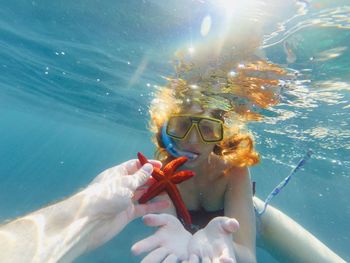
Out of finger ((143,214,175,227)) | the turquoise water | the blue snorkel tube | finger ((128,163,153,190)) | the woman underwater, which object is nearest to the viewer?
finger ((143,214,175,227))

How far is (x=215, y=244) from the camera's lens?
309cm

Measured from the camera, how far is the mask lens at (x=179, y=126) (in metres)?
6.62

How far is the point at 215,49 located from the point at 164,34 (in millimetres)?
1732

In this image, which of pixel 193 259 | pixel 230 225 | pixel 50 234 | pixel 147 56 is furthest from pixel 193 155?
pixel 147 56

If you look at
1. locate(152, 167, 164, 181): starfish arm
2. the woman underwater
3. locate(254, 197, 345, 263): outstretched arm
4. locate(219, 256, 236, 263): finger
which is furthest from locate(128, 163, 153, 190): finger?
locate(254, 197, 345, 263): outstretched arm

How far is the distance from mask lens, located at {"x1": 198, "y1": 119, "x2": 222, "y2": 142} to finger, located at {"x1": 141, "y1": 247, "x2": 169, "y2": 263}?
381 centimetres

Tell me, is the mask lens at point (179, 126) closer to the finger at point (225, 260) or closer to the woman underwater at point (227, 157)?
the woman underwater at point (227, 157)

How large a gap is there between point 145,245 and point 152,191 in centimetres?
151

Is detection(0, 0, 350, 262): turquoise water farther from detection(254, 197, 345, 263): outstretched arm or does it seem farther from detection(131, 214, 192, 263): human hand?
detection(254, 197, 345, 263): outstretched arm

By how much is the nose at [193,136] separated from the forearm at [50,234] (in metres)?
3.11

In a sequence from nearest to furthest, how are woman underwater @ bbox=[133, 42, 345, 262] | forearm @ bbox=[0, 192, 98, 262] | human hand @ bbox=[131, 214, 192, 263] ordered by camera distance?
human hand @ bbox=[131, 214, 192, 263]
forearm @ bbox=[0, 192, 98, 262]
woman underwater @ bbox=[133, 42, 345, 262]

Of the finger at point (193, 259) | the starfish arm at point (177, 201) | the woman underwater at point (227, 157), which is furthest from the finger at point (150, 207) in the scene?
the finger at point (193, 259)

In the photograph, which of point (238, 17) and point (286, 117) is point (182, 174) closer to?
point (238, 17)

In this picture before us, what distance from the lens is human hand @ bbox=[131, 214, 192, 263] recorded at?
282 centimetres
